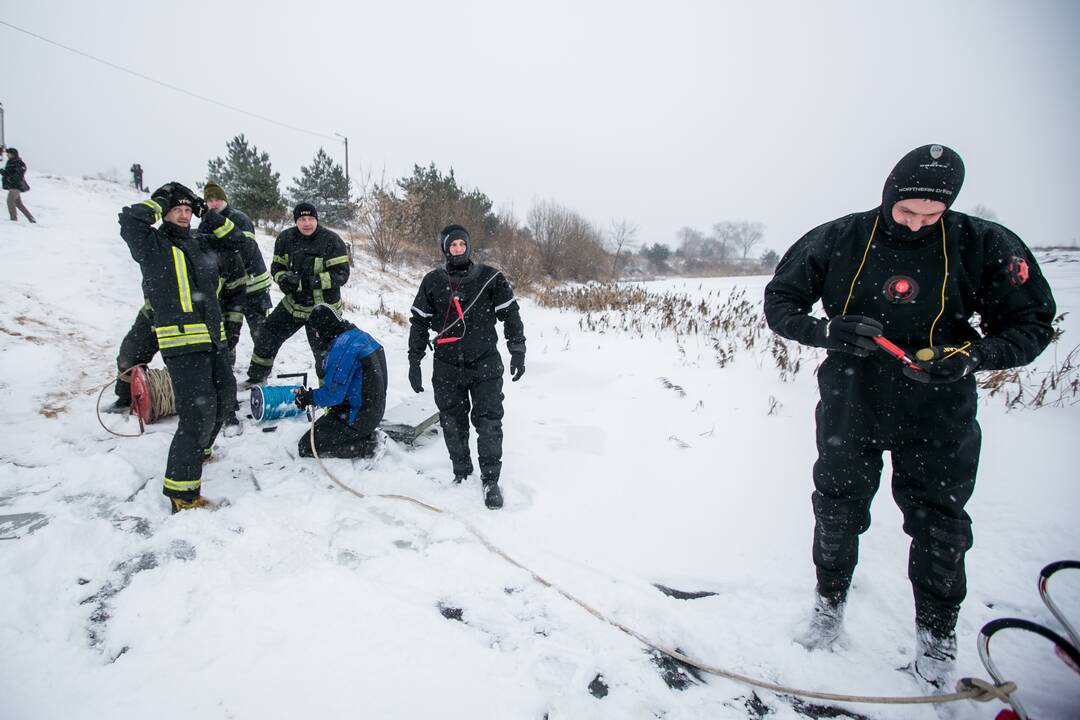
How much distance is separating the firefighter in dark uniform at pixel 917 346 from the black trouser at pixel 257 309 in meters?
4.91

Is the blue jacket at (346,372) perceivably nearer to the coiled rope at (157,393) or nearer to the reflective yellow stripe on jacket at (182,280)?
the reflective yellow stripe on jacket at (182,280)

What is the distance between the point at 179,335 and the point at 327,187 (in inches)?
1105

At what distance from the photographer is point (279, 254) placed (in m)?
4.60

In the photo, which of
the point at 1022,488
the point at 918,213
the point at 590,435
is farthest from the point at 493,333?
the point at 1022,488

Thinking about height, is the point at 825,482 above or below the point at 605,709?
above

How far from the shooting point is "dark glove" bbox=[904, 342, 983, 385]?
1.59 m

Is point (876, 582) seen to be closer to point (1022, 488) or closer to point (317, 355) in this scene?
point (1022, 488)

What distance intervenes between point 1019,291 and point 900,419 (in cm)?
61

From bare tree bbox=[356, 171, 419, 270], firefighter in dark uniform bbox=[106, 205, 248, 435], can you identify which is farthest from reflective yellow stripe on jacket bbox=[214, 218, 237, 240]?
bare tree bbox=[356, 171, 419, 270]

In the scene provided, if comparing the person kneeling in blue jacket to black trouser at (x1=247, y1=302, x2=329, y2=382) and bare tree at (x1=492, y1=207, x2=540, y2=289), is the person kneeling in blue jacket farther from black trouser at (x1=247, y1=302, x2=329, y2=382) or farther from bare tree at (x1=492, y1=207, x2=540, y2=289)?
bare tree at (x1=492, y1=207, x2=540, y2=289)

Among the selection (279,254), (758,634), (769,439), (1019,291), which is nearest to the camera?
(1019,291)

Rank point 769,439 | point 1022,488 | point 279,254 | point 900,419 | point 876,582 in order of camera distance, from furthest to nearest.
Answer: point 279,254, point 769,439, point 1022,488, point 876,582, point 900,419

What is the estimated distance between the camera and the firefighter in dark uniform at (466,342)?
10.5 ft

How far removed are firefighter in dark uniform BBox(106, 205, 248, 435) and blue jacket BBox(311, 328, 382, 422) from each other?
0.68m
